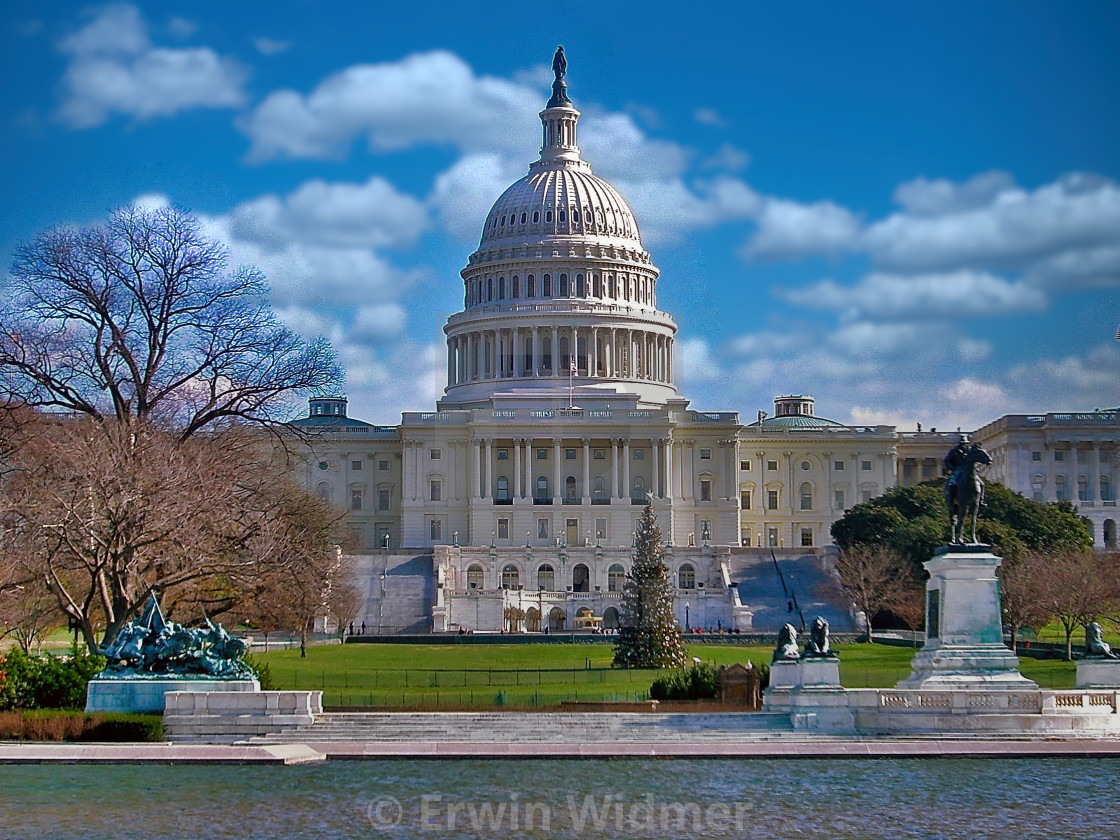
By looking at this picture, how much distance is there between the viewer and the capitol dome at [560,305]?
148 m

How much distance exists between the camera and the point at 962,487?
44.4 m

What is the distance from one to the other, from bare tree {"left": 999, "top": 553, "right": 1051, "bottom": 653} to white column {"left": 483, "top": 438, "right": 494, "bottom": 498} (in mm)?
A: 59099

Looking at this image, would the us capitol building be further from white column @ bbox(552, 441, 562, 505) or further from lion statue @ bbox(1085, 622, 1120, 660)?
lion statue @ bbox(1085, 622, 1120, 660)

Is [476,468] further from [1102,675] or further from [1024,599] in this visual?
[1102,675]

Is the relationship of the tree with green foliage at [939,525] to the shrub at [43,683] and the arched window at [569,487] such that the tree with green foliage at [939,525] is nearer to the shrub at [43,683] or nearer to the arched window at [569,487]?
the arched window at [569,487]

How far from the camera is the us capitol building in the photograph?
135625 millimetres

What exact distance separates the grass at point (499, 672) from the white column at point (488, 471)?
48736mm

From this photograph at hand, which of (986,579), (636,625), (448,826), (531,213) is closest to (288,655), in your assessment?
(636,625)

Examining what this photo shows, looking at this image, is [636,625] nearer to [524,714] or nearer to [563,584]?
[524,714]

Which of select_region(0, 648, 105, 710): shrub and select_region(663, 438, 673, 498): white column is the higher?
select_region(663, 438, 673, 498): white column

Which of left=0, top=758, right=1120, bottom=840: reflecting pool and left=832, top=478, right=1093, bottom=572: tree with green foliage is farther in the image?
left=832, top=478, right=1093, bottom=572: tree with green foliage

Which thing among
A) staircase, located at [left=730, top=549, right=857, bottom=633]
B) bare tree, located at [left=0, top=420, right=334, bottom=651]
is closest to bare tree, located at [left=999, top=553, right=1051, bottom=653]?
staircase, located at [left=730, top=549, right=857, bottom=633]

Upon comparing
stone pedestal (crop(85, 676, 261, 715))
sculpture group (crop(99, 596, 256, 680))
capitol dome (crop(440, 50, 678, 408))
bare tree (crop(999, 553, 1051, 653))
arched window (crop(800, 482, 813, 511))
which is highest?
capitol dome (crop(440, 50, 678, 408))

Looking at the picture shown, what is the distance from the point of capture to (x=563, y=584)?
121125mm
